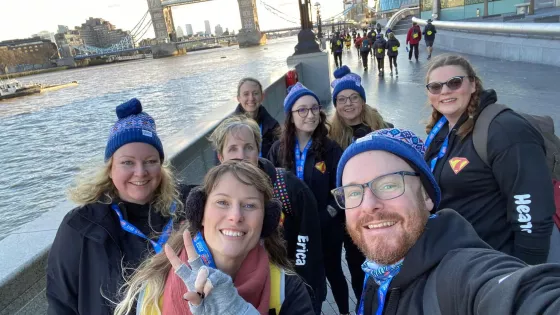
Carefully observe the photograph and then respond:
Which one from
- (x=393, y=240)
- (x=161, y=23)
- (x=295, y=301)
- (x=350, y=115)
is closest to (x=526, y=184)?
(x=393, y=240)

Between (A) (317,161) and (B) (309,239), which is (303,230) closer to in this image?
(B) (309,239)

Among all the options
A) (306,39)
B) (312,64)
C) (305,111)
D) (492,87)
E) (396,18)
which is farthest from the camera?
(396,18)

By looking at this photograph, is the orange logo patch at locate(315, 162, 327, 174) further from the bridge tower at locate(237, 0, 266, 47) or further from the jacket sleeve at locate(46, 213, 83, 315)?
the bridge tower at locate(237, 0, 266, 47)

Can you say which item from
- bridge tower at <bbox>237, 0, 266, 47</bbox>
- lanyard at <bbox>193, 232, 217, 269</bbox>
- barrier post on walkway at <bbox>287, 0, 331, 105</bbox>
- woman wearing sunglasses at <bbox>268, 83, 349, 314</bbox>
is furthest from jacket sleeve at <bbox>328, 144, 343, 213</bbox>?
bridge tower at <bbox>237, 0, 266, 47</bbox>

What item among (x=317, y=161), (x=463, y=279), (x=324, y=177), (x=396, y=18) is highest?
(x=396, y=18)

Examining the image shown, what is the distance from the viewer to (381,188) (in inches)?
49.9

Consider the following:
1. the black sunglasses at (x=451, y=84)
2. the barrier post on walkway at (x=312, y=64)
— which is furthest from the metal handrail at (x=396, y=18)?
the black sunglasses at (x=451, y=84)

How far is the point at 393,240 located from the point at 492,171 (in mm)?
831

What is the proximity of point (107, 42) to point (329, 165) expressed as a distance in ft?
563

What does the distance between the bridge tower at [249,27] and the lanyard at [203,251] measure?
320ft

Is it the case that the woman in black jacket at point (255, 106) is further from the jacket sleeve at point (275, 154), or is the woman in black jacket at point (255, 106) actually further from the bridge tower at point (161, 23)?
the bridge tower at point (161, 23)

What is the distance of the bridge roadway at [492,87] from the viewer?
18.2 ft

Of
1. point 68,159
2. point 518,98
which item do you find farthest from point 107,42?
point 518,98

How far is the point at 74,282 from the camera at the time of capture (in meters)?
1.67
